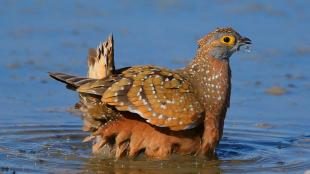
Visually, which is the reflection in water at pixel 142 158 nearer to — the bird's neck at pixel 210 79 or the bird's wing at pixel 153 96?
the bird's wing at pixel 153 96

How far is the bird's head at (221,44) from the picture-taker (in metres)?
12.2

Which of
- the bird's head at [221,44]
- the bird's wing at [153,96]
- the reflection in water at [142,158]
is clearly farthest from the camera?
the bird's head at [221,44]

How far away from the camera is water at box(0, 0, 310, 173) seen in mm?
12008

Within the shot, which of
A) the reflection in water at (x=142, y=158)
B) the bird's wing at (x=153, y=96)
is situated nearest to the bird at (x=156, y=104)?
the bird's wing at (x=153, y=96)

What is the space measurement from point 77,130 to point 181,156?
2.17 meters

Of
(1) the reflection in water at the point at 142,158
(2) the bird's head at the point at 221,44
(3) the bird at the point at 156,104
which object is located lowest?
(1) the reflection in water at the point at 142,158

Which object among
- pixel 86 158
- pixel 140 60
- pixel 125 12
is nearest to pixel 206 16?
pixel 125 12

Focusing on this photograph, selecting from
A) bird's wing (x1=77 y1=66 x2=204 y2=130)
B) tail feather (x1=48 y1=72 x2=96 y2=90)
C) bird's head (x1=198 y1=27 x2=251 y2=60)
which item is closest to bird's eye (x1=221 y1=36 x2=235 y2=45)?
bird's head (x1=198 y1=27 x2=251 y2=60)

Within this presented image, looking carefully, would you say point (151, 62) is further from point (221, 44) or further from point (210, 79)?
point (210, 79)

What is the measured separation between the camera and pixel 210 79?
12.0m

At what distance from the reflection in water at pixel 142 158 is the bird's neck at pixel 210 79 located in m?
0.70

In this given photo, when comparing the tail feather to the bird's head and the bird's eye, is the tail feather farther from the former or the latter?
the bird's eye

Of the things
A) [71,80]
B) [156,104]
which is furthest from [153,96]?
[71,80]

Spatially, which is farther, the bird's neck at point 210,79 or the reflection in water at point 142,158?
the bird's neck at point 210,79
